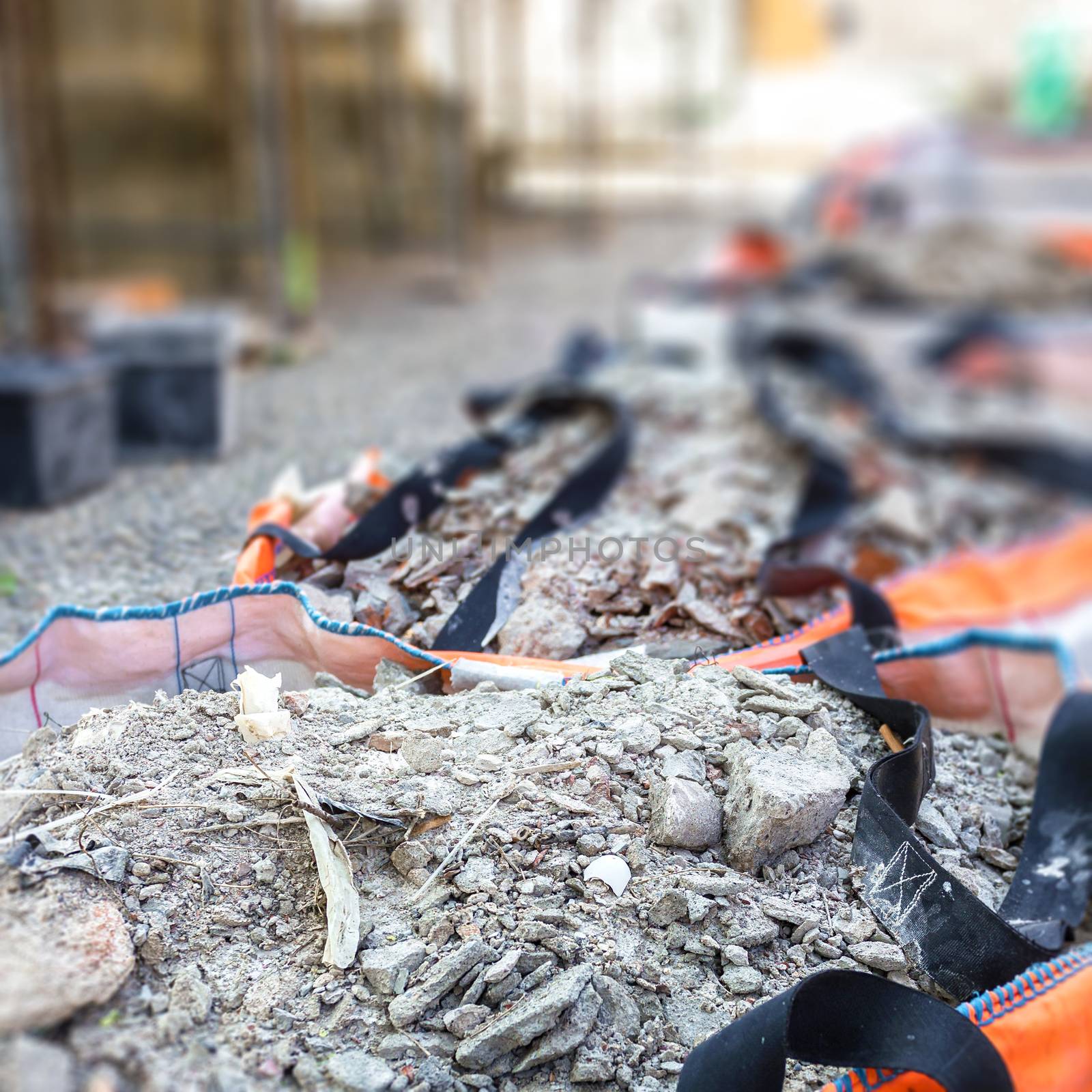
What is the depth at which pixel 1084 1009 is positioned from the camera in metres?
1.36

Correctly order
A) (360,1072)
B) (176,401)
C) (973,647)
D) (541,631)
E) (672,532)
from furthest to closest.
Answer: (176,401), (672,532), (973,647), (541,631), (360,1072)

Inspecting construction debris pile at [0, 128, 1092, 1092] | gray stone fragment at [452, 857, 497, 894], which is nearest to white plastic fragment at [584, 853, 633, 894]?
construction debris pile at [0, 128, 1092, 1092]

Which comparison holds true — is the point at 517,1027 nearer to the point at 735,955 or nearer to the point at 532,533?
the point at 735,955

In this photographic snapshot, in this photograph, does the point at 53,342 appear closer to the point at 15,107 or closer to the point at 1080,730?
the point at 15,107

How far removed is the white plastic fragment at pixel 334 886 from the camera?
1226mm

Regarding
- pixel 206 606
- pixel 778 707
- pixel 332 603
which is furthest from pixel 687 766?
pixel 206 606

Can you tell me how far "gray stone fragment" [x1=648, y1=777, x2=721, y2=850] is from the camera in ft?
4.39

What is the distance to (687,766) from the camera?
1403 millimetres

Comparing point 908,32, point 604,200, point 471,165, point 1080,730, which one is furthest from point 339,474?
point 908,32

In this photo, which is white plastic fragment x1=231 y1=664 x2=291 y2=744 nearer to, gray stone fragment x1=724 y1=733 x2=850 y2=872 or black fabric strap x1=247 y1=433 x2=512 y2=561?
black fabric strap x1=247 y1=433 x2=512 y2=561

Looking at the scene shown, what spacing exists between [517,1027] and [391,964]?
141 mm

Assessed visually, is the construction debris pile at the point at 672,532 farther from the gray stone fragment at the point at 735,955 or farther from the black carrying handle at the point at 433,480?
the gray stone fragment at the point at 735,955

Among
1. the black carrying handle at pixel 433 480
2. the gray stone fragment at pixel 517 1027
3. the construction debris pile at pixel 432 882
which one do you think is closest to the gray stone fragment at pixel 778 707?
the construction debris pile at pixel 432 882

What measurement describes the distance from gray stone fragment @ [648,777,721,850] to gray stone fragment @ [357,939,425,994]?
293 mm
